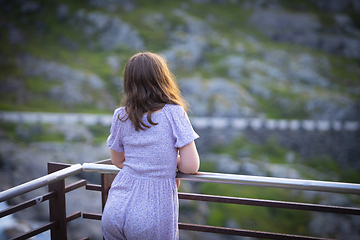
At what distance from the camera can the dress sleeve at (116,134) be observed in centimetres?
156

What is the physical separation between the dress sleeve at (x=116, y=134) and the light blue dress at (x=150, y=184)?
64 millimetres

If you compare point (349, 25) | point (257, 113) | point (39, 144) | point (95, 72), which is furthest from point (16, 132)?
point (349, 25)

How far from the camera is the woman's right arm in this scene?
4.87 feet

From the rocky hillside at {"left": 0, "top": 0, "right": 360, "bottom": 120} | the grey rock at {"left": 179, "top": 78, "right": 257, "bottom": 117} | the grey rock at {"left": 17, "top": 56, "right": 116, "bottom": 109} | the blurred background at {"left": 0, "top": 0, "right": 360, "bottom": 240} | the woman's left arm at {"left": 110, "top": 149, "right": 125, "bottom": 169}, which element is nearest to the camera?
the woman's left arm at {"left": 110, "top": 149, "right": 125, "bottom": 169}

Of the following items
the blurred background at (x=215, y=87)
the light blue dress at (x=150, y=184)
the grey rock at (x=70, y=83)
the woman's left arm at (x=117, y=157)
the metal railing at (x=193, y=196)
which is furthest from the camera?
the grey rock at (x=70, y=83)

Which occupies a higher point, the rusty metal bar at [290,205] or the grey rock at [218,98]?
the grey rock at [218,98]

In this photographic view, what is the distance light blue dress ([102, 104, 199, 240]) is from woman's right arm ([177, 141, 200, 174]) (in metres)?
0.04

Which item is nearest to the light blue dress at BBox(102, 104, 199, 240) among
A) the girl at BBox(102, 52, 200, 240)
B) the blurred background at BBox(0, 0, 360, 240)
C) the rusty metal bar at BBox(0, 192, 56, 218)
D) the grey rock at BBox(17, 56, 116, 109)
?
the girl at BBox(102, 52, 200, 240)

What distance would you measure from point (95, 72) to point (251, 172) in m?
13.1

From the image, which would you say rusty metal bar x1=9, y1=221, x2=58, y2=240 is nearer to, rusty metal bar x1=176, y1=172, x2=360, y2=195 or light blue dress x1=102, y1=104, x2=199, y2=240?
light blue dress x1=102, y1=104, x2=199, y2=240

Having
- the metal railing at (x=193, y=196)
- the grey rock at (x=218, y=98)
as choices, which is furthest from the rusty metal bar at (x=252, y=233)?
the grey rock at (x=218, y=98)

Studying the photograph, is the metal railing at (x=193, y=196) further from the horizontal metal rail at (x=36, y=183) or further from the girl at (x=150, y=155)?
the girl at (x=150, y=155)

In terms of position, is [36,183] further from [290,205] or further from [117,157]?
[290,205]

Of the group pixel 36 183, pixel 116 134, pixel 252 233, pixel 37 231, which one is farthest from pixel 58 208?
pixel 252 233
